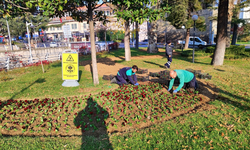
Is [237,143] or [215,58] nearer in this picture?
[237,143]

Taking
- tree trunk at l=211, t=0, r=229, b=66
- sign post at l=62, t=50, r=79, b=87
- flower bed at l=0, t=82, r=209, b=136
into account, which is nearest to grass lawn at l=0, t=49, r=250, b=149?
flower bed at l=0, t=82, r=209, b=136

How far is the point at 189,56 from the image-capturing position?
16.8 m

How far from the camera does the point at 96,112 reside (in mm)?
5625

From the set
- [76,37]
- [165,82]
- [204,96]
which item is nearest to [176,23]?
[165,82]

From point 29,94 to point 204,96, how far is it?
24.7ft

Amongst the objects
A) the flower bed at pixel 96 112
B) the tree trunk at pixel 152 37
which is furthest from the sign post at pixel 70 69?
the tree trunk at pixel 152 37

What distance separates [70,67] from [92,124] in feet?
14.6

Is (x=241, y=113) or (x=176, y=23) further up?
(x=176, y=23)

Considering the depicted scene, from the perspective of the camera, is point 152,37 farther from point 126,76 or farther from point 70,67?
point 70,67

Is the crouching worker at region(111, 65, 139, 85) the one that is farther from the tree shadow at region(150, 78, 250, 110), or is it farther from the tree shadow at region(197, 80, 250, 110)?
the tree shadow at region(197, 80, 250, 110)

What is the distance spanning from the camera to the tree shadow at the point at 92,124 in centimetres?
397

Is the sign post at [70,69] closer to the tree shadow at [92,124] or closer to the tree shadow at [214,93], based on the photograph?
the tree shadow at [92,124]

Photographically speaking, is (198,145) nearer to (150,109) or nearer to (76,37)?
(150,109)

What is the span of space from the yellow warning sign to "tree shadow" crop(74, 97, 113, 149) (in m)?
2.71
